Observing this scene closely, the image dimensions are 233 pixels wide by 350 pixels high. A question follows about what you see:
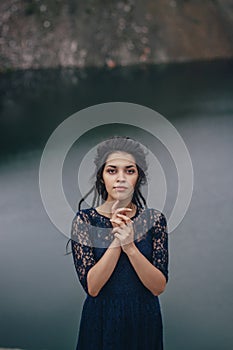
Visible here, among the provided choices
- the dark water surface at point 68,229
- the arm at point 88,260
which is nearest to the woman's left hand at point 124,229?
the arm at point 88,260

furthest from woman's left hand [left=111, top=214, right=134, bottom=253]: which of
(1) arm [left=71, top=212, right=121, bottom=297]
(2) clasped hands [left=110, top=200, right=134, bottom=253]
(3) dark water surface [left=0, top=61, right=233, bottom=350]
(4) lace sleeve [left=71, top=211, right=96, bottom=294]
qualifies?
(3) dark water surface [left=0, top=61, right=233, bottom=350]

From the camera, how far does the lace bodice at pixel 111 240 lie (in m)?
3.59

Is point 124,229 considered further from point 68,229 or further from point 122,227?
point 68,229

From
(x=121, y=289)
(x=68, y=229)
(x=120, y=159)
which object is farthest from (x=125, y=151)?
(x=68, y=229)

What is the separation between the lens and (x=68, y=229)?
5.12m

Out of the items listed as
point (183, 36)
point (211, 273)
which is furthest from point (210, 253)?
point (183, 36)

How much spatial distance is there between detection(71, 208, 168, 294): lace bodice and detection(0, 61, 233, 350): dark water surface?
446 cm

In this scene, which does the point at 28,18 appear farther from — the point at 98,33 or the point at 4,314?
the point at 4,314

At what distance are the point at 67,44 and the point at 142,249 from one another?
4801cm

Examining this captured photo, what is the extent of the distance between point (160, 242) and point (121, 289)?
0.26 metres

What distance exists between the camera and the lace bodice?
11.8ft

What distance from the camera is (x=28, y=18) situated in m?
52.7

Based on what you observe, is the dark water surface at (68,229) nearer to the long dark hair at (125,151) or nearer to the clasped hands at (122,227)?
the long dark hair at (125,151)

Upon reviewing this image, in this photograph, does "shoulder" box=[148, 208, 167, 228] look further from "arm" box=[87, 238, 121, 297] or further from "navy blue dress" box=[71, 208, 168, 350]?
"arm" box=[87, 238, 121, 297]
